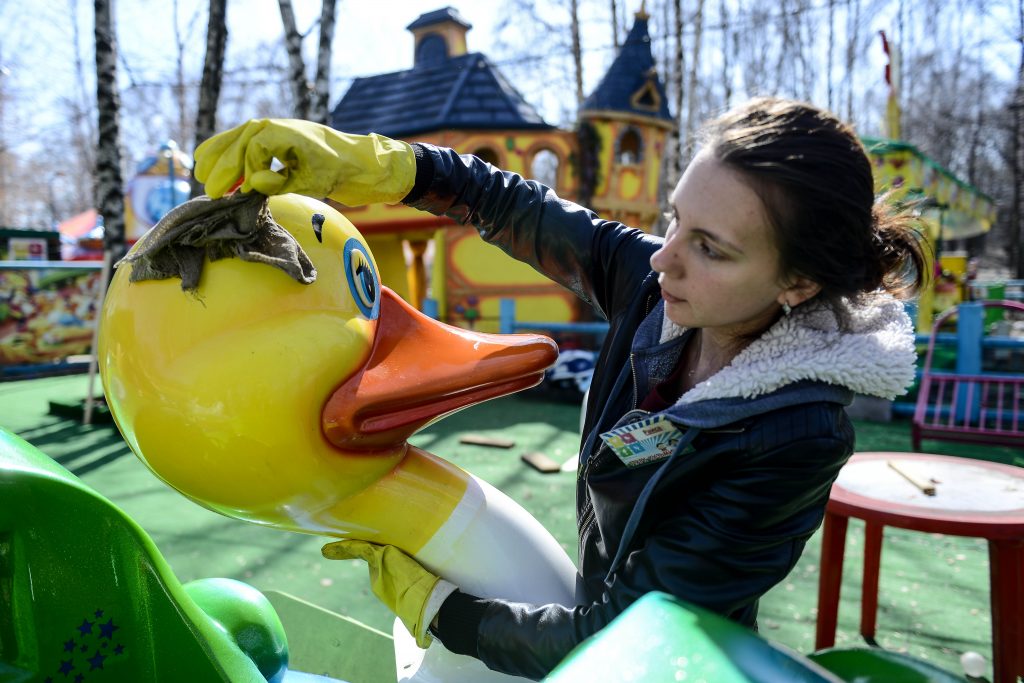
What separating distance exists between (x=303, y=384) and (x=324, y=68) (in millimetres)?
5859

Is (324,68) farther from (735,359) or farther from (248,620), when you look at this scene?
(735,359)

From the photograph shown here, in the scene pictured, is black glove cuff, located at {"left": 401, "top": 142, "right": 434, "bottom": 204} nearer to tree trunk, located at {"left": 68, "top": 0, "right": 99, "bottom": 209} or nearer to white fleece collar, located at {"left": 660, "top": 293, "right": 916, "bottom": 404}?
white fleece collar, located at {"left": 660, "top": 293, "right": 916, "bottom": 404}

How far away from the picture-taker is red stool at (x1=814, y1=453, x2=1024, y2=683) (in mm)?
1648

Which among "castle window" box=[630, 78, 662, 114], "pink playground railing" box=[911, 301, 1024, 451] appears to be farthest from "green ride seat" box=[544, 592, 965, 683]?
"castle window" box=[630, 78, 662, 114]

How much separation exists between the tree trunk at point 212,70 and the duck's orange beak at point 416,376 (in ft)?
17.0

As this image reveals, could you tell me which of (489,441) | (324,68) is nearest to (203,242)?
(489,441)

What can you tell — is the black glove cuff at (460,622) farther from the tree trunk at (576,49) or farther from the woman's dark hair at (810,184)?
the tree trunk at (576,49)

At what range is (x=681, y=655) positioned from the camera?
512 mm

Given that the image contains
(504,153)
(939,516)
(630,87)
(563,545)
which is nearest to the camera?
(939,516)

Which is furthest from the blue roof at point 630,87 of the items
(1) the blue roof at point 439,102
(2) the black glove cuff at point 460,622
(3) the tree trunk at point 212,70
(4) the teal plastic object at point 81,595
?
(4) the teal plastic object at point 81,595

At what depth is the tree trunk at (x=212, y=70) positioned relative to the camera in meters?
5.57

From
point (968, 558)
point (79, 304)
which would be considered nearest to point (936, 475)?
point (968, 558)

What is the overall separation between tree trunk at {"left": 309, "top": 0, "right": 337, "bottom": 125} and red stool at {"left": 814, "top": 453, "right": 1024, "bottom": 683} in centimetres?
517

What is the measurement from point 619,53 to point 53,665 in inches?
339
